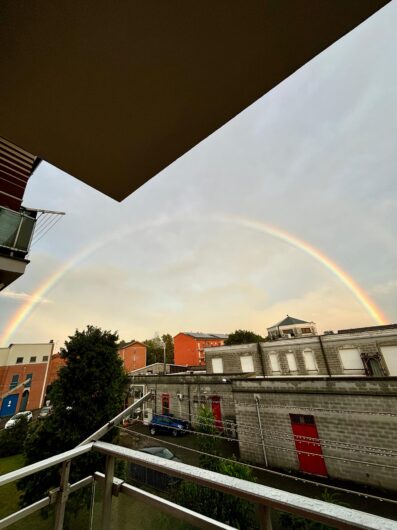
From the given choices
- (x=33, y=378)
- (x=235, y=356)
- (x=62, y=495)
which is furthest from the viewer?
(x=33, y=378)

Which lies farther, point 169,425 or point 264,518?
point 169,425

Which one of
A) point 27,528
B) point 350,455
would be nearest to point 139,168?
point 27,528

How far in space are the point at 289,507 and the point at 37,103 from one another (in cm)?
212

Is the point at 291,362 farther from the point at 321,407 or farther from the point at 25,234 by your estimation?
the point at 25,234

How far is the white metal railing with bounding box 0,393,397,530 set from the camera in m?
0.72

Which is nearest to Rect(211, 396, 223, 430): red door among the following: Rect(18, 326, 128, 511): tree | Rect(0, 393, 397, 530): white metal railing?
Rect(18, 326, 128, 511): tree

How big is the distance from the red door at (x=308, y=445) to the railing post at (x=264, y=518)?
36.8ft

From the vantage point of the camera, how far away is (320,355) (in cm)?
1883

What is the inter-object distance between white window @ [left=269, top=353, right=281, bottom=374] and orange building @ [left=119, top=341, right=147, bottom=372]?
27175 millimetres

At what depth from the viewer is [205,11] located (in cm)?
93

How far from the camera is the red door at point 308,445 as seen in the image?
9555mm

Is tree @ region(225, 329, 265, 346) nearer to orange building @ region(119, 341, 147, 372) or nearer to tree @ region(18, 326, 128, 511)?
orange building @ region(119, 341, 147, 372)

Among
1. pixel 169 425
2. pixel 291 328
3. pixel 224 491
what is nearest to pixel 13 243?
pixel 224 491

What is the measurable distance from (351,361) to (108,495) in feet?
70.0
